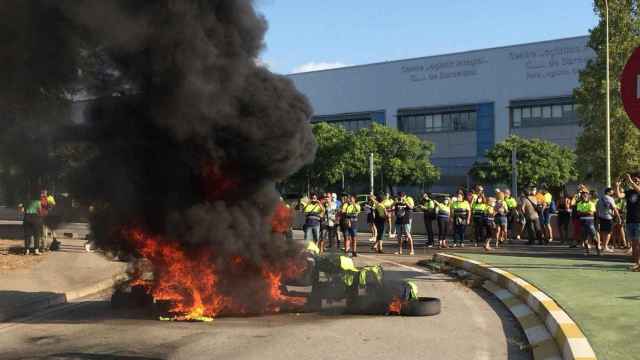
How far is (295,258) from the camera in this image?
860cm

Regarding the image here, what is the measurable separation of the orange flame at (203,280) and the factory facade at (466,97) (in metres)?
53.6

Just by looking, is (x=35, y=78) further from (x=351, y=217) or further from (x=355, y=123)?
(x=355, y=123)

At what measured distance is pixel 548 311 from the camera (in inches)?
300

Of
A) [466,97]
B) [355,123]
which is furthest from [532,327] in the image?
[355,123]

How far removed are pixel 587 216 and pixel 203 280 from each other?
10941mm

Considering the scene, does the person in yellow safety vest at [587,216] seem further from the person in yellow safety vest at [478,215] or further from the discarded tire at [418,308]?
the discarded tire at [418,308]

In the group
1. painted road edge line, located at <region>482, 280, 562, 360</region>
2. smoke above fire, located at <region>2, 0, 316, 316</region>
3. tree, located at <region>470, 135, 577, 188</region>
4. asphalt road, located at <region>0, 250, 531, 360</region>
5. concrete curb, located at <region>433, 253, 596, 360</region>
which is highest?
tree, located at <region>470, 135, 577, 188</region>

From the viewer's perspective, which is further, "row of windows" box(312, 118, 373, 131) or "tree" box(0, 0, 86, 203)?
"row of windows" box(312, 118, 373, 131)

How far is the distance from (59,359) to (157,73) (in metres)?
3.32

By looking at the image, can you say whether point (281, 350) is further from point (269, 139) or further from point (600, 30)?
point (600, 30)

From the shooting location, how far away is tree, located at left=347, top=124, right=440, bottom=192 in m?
50.1

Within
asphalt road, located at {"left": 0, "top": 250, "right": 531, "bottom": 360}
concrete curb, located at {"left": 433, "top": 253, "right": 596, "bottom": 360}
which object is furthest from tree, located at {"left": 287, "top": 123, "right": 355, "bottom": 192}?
asphalt road, located at {"left": 0, "top": 250, "right": 531, "bottom": 360}

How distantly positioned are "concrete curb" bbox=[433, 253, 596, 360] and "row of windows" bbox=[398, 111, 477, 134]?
2079 inches

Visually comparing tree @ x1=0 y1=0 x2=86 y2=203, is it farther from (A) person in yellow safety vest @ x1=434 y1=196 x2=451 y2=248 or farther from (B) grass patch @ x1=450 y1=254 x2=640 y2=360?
(A) person in yellow safety vest @ x1=434 y1=196 x2=451 y2=248
